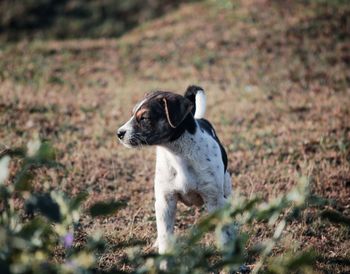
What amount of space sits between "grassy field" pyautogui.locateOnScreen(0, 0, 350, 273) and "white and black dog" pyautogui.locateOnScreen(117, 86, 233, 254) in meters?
0.56

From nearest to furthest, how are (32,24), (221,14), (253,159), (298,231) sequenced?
(298,231) < (253,159) < (221,14) < (32,24)

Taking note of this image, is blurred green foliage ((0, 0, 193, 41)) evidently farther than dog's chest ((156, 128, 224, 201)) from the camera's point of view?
Yes

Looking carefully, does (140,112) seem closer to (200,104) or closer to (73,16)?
(200,104)

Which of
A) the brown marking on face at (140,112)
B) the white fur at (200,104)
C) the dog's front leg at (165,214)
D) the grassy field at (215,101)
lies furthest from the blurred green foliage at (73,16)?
the dog's front leg at (165,214)

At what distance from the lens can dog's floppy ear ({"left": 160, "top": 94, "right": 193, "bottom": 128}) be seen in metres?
4.38

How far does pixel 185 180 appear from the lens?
4.43m

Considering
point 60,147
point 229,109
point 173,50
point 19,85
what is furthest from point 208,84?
point 60,147

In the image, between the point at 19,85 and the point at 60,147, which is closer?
the point at 60,147

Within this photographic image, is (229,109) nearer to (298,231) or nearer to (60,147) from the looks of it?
(60,147)

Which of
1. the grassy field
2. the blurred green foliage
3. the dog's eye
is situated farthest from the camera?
Answer: the blurred green foliage

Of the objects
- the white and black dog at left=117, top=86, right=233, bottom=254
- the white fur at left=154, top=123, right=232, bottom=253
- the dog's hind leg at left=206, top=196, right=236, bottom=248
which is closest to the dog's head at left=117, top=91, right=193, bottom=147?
the white and black dog at left=117, top=86, right=233, bottom=254

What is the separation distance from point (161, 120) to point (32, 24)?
53.7 feet

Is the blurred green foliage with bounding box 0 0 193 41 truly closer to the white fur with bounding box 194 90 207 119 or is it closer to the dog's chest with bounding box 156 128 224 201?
the white fur with bounding box 194 90 207 119

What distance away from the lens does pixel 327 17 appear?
15.5 m
